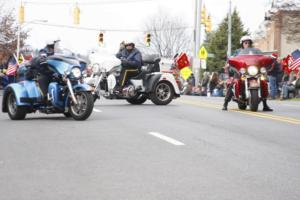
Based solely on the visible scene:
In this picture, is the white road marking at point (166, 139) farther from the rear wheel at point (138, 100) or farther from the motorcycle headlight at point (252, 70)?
the rear wheel at point (138, 100)

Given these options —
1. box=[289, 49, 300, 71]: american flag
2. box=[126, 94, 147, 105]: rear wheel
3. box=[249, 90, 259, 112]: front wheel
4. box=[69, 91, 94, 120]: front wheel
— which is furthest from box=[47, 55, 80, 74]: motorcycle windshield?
box=[289, 49, 300, 71]: american flag

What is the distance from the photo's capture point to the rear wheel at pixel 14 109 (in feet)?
48.9

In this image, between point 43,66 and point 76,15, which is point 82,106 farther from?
point 76,15

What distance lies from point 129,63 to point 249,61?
3.74m

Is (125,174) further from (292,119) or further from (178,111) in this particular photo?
(178,111)

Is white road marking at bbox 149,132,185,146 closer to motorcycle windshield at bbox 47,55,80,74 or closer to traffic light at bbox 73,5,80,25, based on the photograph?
motorcycle windshield at bbox 47,55,80,74

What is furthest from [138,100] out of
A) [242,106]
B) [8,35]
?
[8,35]

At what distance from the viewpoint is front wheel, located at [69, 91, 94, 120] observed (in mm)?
14000

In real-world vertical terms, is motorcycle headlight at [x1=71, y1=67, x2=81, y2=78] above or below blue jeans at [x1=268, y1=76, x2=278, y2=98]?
above

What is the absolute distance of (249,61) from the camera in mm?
17172

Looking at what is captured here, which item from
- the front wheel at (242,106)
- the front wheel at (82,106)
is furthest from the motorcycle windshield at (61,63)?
the front wheel at (242,106)

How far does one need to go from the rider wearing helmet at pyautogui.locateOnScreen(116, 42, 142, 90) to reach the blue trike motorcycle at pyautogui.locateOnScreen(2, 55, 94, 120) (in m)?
4.69

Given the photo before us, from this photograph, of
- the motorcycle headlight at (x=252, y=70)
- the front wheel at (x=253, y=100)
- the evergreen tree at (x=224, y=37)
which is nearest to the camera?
the front wheel at (x=253, y=100)

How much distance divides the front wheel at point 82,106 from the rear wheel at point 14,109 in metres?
1.14
